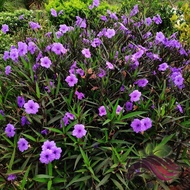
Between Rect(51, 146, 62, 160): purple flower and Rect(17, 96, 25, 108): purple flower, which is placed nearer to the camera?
Rect(51, 146, 62, 160): purple flower

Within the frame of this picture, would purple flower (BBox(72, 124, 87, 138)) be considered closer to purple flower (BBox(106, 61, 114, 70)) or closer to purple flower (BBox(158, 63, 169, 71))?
purple flower (BBox(106, 61, 114, 70))

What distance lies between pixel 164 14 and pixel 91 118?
4420 mm

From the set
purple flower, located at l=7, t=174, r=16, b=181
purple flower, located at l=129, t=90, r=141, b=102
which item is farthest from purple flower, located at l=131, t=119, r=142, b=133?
purple flower, located at l=7, t=174, r=16, b=181

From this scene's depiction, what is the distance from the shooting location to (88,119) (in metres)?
2.10

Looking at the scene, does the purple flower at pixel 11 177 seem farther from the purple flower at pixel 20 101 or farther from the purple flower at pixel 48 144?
the purple flower at pixel 20 101

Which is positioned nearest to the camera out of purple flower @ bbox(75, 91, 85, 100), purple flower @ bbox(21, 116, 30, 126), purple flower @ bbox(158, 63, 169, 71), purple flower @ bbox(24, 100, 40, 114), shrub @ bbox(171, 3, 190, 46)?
purple flower @ bbox(24, 100, 40, 114)

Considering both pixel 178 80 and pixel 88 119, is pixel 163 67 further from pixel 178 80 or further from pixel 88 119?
pixel 88 119

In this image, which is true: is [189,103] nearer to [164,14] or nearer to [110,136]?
[110,136]

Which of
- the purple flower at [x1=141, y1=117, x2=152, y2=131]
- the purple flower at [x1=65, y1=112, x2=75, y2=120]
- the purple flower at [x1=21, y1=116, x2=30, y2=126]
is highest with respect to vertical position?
the purple flower at [x1=141, y1=117, x2=152, y2=131]

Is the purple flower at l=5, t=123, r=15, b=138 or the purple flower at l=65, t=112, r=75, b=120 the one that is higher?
the purple flower at l=65, t=112, r=75, b=120

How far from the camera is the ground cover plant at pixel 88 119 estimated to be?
1.91 meters

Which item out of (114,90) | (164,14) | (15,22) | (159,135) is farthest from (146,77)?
(15,22)

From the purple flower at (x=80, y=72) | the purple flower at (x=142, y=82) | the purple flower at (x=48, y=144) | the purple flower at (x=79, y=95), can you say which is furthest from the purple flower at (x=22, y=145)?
the purple flower at (x=142, y=82)

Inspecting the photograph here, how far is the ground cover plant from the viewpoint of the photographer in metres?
1.91
